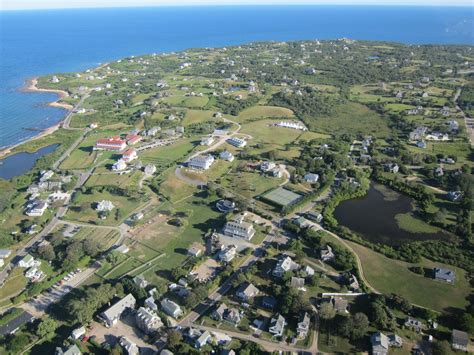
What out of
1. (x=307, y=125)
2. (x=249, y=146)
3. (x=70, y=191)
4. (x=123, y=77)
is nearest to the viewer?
(x=70, y=191)

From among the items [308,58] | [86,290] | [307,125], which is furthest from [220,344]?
[308,58]

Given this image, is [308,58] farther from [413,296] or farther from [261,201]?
[413,296]

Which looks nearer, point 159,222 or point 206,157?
point 159,222

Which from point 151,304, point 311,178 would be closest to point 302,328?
point 151,304

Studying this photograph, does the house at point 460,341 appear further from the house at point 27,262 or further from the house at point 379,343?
the house at point 27,262

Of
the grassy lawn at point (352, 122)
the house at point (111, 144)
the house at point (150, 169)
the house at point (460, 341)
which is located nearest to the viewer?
the house at point (460, 341)

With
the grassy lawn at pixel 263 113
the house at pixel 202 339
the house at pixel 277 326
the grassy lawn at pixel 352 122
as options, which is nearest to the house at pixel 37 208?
the house at pixel 202 339

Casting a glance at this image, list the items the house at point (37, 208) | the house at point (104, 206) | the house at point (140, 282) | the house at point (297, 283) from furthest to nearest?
the house at point (104, 206), the house at point (37, 208), the house at point (140, 282), the house at point (297, 283)
